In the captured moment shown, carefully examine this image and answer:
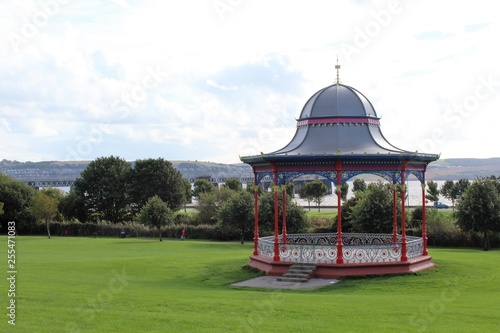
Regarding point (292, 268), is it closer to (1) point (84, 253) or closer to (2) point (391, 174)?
(2) point (391, 174)

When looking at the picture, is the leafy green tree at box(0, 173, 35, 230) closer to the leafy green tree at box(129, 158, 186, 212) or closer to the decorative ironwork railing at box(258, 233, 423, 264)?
the leafy green tree at box(129, 158, 186, 212)

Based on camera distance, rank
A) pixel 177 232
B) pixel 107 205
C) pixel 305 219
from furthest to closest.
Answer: pixel 107 205, pixel 177 232, pixel 305 219

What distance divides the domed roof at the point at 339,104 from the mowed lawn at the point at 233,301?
774 centimetres

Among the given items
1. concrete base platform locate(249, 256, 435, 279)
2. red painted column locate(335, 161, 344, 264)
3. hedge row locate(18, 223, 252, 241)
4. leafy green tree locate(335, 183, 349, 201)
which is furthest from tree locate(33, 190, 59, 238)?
red painted column locate(335, 161, 344, 264)

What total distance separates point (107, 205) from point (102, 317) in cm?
6509

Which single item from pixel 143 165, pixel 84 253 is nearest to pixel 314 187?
pixel 143 165

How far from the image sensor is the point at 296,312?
17.7 metres

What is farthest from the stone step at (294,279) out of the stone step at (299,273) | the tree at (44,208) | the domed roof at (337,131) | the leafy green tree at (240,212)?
the tree at (44,208)

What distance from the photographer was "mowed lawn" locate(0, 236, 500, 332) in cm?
1586

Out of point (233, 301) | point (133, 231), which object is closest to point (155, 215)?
point (133, 231)

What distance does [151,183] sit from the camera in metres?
81.2

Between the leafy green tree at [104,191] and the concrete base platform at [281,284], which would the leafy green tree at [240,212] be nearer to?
the concrete base platform at [281,284]

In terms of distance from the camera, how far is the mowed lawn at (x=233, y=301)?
15.9 metres

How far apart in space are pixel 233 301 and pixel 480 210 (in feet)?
106
